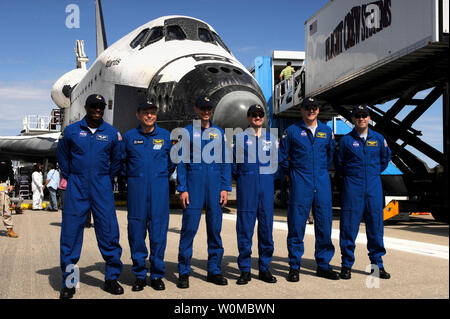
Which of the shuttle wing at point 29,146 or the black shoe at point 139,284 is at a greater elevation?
the shuttle wing at point 29,146

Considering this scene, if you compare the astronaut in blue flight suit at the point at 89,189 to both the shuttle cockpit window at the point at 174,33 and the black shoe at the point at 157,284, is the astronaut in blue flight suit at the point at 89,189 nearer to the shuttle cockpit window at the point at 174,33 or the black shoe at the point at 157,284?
the black shoe at the point at 157,284

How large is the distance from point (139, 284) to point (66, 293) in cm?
66

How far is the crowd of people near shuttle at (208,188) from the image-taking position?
414cm

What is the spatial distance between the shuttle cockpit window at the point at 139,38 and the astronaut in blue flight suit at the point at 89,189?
6367 millimetres

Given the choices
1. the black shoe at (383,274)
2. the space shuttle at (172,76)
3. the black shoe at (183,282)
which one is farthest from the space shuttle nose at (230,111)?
the black shoe at (383,274)

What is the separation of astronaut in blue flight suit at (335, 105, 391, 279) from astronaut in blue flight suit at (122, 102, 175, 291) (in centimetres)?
205

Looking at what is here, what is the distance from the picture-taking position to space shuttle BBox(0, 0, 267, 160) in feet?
25.8

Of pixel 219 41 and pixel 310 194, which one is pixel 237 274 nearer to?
pixel 310 194

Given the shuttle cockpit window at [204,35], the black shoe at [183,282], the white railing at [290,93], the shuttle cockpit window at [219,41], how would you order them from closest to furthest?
1. the black shoe at [183,282]
2. the shuttle cockpit window at [204,35]
3. the shuttle cockpit window at [219,41]
4. the white railing at [290,93]

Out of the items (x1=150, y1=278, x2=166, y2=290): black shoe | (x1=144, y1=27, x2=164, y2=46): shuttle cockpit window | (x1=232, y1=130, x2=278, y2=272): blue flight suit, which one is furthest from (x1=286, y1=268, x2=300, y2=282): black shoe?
(x1=144, y1=27, x2=164, y2=46): shuttle cockpit window

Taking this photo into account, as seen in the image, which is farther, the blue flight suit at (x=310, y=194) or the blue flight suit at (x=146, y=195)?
the blue flight suit at (x=310, y=194)

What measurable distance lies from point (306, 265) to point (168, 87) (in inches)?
179

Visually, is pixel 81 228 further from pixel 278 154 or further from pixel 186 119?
pixel 186 119
